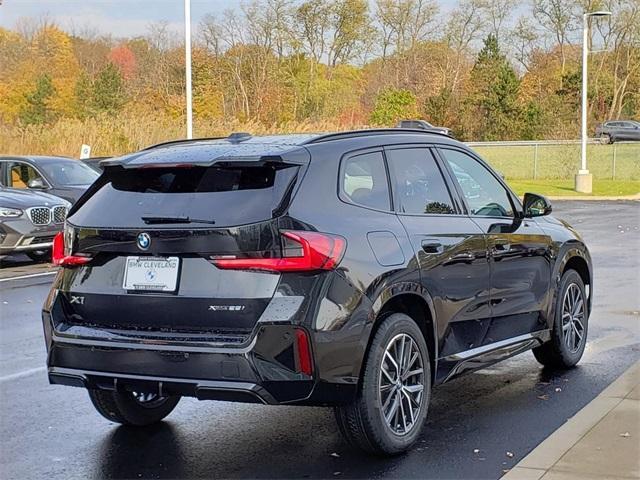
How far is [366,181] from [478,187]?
1401 millimetres

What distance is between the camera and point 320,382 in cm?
468

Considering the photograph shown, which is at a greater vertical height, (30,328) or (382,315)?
(382,315)

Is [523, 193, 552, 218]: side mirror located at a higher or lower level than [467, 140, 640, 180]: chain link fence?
→ higher

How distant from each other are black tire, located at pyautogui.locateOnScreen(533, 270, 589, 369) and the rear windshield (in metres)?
3.03

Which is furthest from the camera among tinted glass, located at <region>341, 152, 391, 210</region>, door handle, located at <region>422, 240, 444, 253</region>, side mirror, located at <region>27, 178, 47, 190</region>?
side mirror, located at <region>27, 178, 47, 190</region>

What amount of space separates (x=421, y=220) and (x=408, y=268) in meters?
0.48

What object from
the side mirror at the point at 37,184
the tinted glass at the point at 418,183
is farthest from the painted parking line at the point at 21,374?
the side mirror at the point at 37,184

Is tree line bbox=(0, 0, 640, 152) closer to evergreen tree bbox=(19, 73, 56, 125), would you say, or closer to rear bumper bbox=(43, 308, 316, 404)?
evergreen tree bbox=(19, 73, 56, 125)

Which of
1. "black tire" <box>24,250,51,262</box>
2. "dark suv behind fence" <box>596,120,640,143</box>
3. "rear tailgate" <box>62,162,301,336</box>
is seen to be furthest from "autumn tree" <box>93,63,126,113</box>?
"rear tailgate" <box>62,162,301,336</box>

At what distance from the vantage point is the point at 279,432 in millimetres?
5719

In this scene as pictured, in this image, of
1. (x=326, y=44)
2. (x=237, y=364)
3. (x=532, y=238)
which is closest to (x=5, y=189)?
(x=532, y=238)

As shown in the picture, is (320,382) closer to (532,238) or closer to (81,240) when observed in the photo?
(81,240)

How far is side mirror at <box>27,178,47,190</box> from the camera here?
17.5 m

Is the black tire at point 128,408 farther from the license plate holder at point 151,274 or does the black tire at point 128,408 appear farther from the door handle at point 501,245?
the door handle at point 501,245
